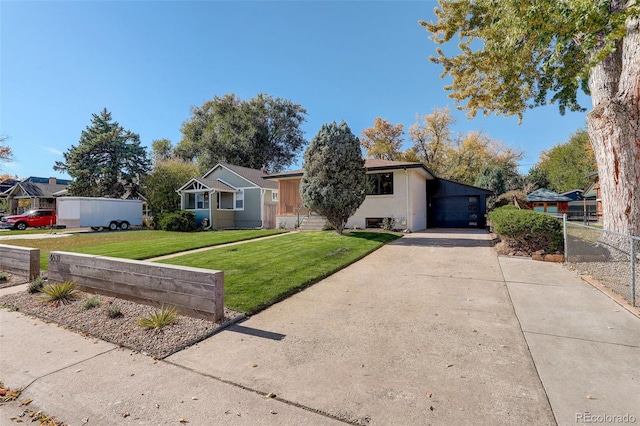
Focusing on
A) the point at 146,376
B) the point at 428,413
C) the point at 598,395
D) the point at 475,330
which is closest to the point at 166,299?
the point at 146,376

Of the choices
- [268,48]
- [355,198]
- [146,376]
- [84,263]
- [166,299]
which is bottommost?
[146,376]

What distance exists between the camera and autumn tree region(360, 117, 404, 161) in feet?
110

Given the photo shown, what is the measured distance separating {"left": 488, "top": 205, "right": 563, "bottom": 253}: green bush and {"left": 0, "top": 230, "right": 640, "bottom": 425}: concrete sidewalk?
3.26 meters

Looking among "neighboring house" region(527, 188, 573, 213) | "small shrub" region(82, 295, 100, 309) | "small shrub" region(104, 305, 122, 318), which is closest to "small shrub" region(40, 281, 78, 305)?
"small shrub" region(82, 295, 100, 309)

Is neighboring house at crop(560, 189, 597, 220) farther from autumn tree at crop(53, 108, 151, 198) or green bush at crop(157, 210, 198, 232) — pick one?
autumn tree at crop(53, 108, 151, 198)

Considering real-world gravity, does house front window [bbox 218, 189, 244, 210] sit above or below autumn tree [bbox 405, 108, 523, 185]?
below

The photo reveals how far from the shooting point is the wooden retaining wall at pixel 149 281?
163 inches

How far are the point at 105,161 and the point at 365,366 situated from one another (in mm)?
35182

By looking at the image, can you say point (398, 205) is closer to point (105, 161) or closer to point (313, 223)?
point (313, 223)

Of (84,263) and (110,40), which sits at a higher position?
(110,40)

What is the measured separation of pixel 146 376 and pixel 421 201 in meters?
16.9

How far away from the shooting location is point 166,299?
4.52 m

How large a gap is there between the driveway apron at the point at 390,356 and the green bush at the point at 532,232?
11.6ft

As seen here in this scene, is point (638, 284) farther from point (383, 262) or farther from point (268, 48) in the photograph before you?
point (268, 48)
